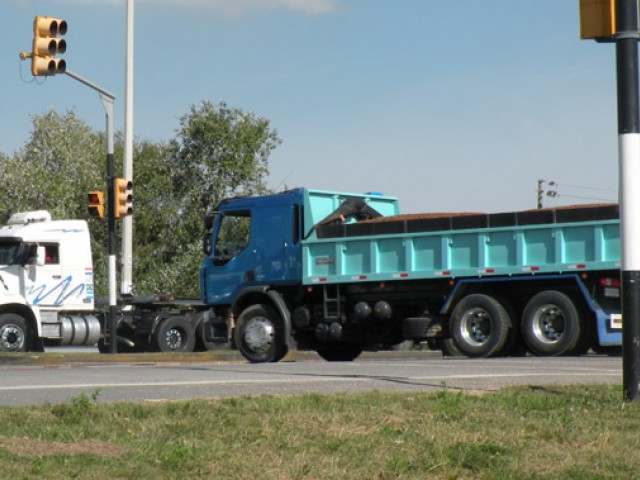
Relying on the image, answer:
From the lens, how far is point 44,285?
2792 centimetres

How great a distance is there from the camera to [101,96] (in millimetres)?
27125

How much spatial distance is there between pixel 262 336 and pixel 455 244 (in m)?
3.67

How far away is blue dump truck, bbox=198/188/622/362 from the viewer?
1933 centimetres

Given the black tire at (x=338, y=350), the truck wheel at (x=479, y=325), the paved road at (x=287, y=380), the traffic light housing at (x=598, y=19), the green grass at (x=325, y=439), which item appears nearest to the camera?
the green grass at (x=325, y=439)

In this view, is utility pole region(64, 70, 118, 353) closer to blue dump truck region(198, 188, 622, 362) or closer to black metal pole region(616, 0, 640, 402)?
blue dump truck region(198, 188, 622, 362)

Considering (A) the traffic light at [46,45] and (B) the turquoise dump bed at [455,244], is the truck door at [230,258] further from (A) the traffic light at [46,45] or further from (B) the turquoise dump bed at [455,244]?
(A) the traffic light at [46,45]

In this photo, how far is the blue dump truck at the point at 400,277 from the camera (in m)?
19.3

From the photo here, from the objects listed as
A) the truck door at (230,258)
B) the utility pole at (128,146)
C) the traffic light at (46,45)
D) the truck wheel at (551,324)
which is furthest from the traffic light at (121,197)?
the truck wheel at (551,324)

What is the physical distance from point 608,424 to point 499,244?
39.3 feet

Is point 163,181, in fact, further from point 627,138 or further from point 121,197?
point 627,138

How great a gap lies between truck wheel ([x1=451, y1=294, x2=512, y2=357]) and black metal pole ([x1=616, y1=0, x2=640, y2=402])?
1023 centimetres

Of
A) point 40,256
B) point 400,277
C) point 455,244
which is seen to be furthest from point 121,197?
point 455,244

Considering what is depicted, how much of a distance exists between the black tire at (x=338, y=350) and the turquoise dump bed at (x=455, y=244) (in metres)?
1.55

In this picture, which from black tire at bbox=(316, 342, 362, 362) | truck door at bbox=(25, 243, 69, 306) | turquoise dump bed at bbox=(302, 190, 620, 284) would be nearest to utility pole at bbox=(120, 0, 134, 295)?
truck door at bbox=(25, 243, 69, 306)
